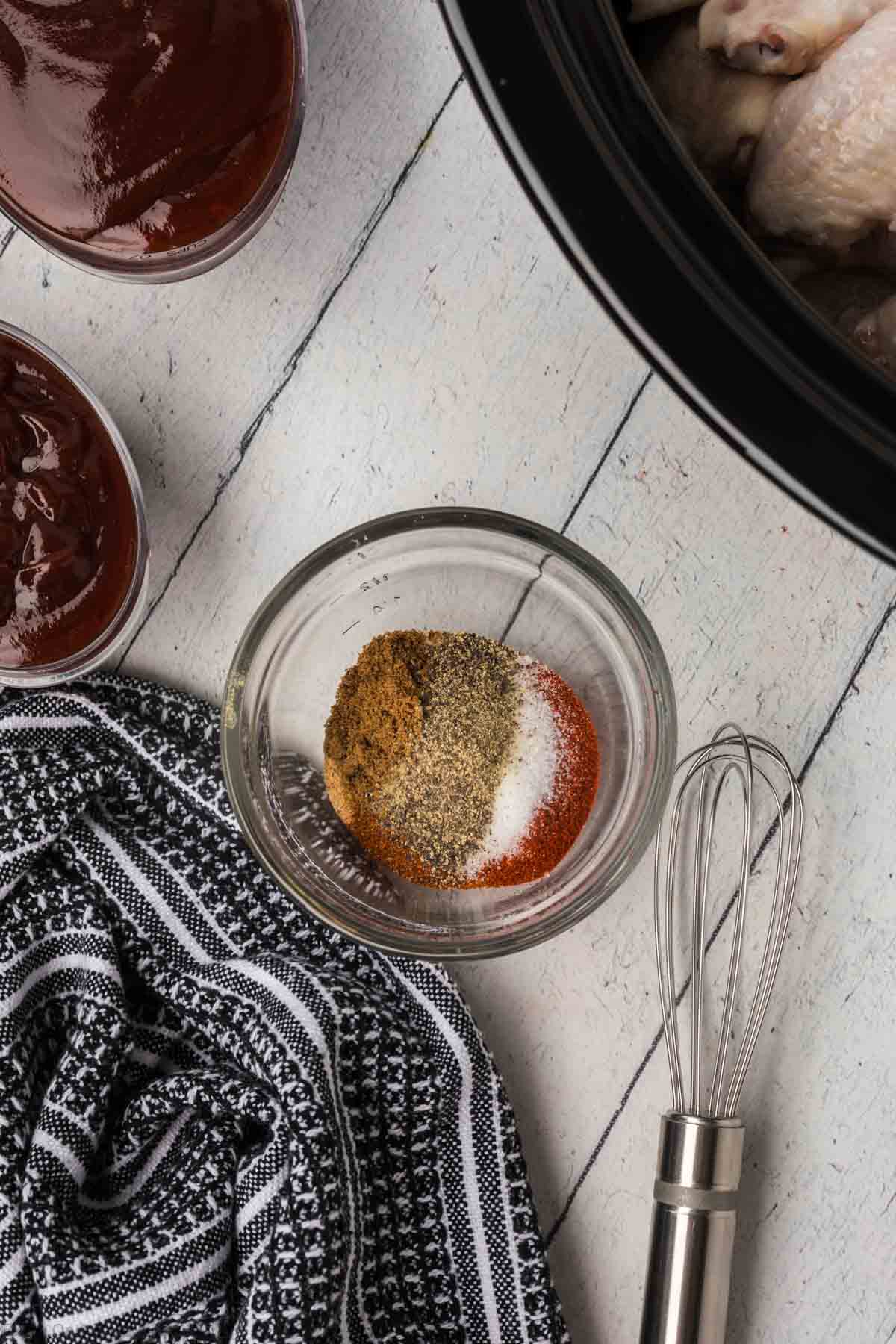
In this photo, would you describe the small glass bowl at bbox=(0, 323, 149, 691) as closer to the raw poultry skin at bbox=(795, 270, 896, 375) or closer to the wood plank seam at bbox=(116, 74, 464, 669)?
the wood plank seam at bbox=(116, 74, 464, 669)

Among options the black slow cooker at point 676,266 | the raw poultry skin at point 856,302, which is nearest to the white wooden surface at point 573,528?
the raw poultry skin at point 856,302

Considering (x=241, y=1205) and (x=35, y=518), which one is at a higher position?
(x=35, y=518)

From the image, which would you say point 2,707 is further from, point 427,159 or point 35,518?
point 427,159

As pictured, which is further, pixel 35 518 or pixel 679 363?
pixel 35 518

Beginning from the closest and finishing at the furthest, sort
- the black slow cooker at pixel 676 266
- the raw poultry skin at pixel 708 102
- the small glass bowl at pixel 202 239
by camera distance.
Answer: the black slow cooker at pixel 676 266, the raw poultry skin at pixel 708 102, the small glass bowl at pixel 202 239

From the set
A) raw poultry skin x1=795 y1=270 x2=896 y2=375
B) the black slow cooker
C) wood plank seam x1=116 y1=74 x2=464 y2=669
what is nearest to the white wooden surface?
wood plank seam x1=116 y1=74 x2=464 y2=669

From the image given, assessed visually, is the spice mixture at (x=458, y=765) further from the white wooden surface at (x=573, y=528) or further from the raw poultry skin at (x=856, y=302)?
the raw poultry skin at (x=856, y=302)

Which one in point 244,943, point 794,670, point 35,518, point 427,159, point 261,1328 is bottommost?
point 261,1328

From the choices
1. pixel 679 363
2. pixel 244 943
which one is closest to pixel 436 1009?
pixel 244 943
